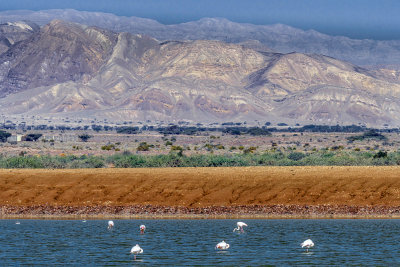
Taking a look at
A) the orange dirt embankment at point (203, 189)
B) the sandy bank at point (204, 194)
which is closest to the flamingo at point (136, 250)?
the sandy bank at point (204, 194)

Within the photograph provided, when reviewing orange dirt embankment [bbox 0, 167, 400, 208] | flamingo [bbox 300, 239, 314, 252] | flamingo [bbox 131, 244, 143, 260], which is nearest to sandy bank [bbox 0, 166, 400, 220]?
orange dirt embankment [bbox 0, 167, 400, 208]

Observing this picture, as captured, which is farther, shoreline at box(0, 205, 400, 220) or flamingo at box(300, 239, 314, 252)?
shoreline at box(0, 205, 400, 220)

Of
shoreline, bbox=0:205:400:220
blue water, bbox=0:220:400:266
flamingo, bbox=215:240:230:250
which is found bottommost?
shoreline, bbox=0:205:400:220

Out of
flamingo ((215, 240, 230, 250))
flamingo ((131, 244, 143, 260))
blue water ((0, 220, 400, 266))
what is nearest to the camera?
blue water ((0, 220, 400, 266))

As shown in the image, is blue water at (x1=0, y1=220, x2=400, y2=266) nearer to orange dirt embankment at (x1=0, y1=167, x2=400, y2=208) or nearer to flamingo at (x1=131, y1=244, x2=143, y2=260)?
flamingo at (x1=131, y1=244, x2=143, y2=260)

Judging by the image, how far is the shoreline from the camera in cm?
4462

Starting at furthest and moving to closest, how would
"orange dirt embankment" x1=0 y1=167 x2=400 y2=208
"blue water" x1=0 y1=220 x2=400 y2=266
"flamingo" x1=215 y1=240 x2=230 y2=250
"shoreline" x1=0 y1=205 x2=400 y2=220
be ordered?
"orange dirt embankment" x1=0 y1=167 x2=400 y2=208, "shoreline" x1=0 y1=205 x2=400 y2=220, "flamingo" x1=215 y1=240 x2=230 y2=250, "blue water" x1=0 y1=220 x2=400 y2=266

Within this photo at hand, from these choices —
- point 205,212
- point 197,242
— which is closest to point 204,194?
point 205,212

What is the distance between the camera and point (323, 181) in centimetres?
5291

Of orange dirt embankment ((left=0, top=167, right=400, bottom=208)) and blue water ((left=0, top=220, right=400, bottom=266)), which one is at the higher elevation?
blue water ((left=0, top=220, right=400, bottom=266))

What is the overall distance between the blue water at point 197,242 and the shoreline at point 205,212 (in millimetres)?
2065

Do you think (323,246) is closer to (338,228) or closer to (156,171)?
(338,228)

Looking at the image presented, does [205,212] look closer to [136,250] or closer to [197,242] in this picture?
[197,242]

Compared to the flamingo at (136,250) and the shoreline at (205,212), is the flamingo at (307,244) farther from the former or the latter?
the shoreline at (205,212)
